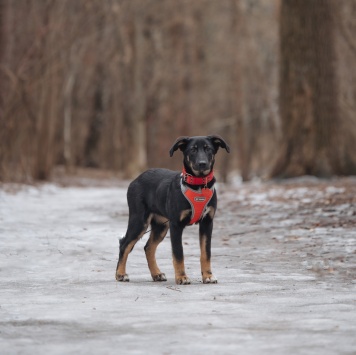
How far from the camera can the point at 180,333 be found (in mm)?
6055

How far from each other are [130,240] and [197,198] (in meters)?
0.98

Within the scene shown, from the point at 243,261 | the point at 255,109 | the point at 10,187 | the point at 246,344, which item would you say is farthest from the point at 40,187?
the point at 255,109

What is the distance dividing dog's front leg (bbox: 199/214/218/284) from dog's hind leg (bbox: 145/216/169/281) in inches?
23.5

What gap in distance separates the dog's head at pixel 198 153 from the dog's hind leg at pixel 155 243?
87 centimetres

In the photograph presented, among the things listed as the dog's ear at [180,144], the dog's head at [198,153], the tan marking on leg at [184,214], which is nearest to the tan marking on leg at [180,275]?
the tan marking on leg at [184,214]

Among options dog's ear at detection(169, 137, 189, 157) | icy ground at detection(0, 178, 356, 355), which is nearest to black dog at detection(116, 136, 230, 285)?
dog's ear at detection(169, 137, 189, 157)

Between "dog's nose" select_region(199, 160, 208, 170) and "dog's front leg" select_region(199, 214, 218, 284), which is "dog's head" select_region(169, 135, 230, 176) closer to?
"dog's nose" select_region(199, 160, 208, 170)

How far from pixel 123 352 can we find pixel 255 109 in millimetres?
42023

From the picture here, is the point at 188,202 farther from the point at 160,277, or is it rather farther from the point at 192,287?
the point at 160,277

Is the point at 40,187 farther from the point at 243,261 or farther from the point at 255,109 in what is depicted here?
the point at 255,109

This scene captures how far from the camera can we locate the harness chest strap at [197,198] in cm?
841

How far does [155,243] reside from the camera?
358 inches

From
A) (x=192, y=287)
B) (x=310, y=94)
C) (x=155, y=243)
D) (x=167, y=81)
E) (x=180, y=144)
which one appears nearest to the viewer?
(x=192, y=287)

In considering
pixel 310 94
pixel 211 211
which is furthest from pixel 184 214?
pixel 310 94
